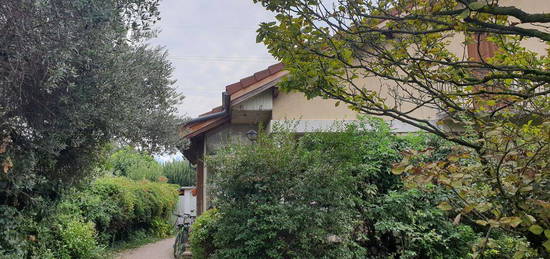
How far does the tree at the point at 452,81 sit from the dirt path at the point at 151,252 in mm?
9045

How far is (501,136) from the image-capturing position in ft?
8.38

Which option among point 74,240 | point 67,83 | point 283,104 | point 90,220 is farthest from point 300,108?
point 90,220

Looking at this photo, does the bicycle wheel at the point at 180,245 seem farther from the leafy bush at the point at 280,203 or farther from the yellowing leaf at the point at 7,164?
the yellowing leaf at the point at 7,164

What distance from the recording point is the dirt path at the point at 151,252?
1067 centimetres

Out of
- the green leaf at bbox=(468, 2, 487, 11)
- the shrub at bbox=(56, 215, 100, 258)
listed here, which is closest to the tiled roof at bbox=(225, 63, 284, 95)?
the shrub at bbox=(56, 215, 100, 258)

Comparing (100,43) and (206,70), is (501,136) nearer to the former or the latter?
(100,43)

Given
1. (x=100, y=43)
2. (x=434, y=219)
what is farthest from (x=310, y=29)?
(x=434, y=219)

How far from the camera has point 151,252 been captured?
11445 millimetres

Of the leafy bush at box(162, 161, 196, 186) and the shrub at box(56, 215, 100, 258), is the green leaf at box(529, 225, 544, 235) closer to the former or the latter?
the shrub at box(56, 215, 100, 258)

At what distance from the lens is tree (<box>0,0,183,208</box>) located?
3.77 metres

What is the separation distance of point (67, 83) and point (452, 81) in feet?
12.2

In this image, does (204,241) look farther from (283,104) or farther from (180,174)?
(180,174)

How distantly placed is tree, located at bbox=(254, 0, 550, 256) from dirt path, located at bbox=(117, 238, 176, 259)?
29.7 feet

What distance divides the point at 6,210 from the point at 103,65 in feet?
7.70
